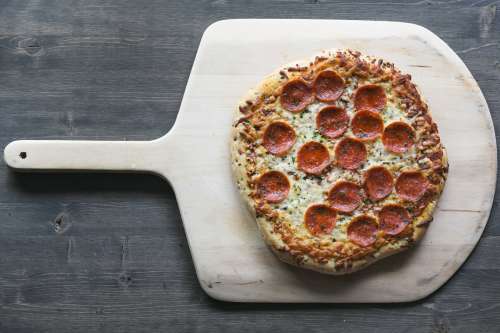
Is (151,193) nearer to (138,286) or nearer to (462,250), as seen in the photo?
(138,286)

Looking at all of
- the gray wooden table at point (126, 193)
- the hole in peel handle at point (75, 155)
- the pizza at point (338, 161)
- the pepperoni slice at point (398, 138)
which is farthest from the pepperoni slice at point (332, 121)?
the hole in peel handle at point (75, 155)

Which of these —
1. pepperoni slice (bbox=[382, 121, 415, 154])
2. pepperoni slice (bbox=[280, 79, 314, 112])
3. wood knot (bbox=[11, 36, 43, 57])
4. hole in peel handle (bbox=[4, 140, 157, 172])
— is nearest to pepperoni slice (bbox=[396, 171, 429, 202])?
pepperoni slice (bbox=[382, 121, 415, 154])

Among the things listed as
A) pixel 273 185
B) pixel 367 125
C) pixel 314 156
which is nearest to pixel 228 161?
pixel 273 185

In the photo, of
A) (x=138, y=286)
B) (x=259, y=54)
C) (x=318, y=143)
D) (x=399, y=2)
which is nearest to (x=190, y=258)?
(x=138, y=286)

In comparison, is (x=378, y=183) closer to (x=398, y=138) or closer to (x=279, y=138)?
(x=398, y=138)

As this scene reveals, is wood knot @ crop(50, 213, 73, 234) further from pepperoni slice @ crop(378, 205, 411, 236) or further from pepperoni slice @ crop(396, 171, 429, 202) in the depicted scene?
pepperoni slice @ crop(396, 171, 429, 202)

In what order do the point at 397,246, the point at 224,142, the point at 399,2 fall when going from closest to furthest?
the point at 397,246, the point at 224,142, the point at 399,2

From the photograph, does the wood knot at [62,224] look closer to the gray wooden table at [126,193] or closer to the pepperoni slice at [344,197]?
the gray wooden table at [126,193]
